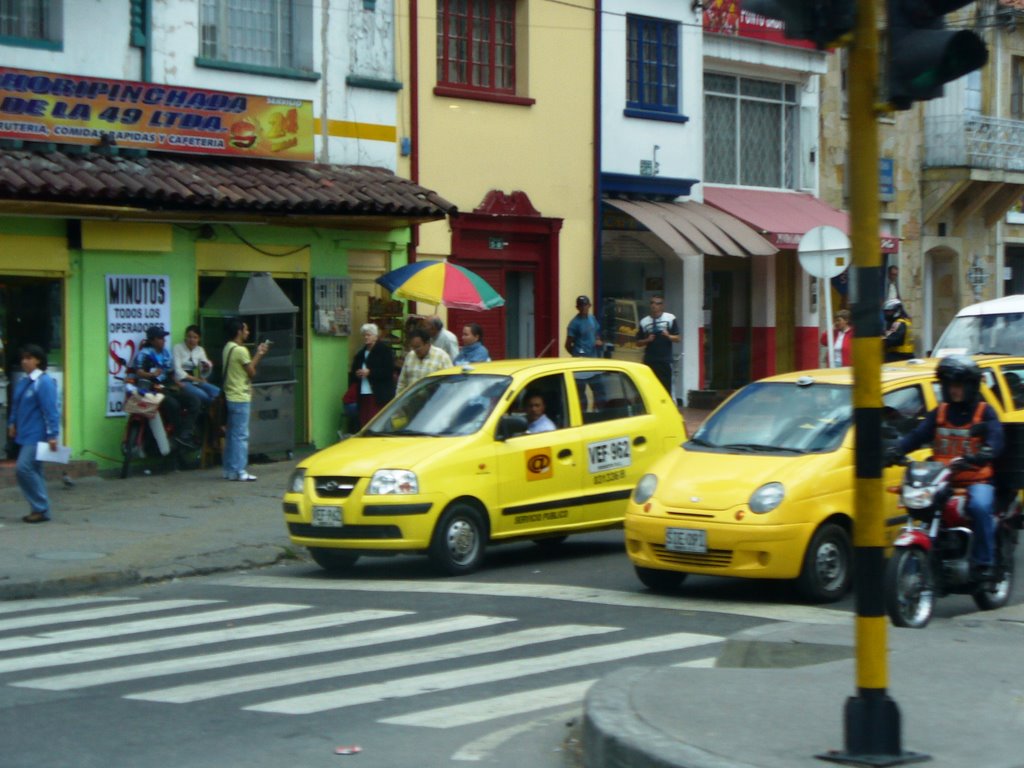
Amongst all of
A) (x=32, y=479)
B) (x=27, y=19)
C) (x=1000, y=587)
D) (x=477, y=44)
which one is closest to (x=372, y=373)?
(x=32, y=479)

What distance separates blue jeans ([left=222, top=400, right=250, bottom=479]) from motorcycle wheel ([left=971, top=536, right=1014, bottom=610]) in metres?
9.70

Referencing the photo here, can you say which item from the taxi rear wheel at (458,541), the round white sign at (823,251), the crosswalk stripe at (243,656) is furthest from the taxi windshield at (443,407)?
the round white sign at (823,251)

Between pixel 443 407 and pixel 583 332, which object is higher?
pixel 583 332

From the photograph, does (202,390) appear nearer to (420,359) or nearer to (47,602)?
(420,359)

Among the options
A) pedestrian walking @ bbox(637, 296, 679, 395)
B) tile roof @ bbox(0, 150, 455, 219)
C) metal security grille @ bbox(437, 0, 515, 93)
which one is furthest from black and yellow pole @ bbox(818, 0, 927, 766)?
metal security grille @ bbox(437, 0, 515, 93)

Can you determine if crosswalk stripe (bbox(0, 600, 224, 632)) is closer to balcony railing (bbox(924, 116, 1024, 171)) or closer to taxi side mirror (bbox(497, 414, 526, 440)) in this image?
taxi side mirror (bbox(497, 414, 526, 440))

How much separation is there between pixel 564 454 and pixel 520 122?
11438 mm

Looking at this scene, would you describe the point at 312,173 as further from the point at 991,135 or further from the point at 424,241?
the point at 991,135

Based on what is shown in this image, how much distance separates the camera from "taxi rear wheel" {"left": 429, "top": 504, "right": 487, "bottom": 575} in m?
12.6

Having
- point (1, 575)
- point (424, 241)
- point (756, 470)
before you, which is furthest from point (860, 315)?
point (424, 241)

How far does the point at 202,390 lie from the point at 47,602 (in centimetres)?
646

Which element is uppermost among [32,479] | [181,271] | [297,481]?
[181,271]

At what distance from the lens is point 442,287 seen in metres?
20.2

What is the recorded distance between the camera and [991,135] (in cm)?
3372
